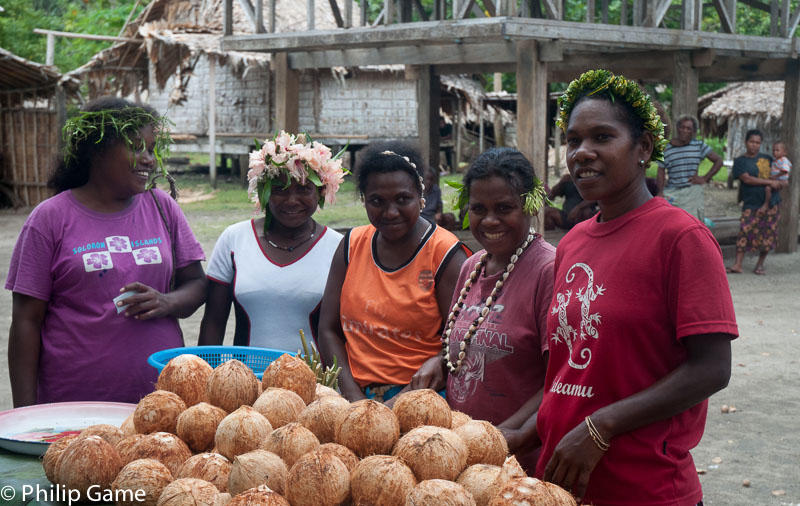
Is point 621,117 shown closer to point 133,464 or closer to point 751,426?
point 133,464

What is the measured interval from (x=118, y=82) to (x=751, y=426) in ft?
61.5

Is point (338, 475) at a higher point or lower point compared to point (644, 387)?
lower

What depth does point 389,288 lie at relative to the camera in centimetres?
312

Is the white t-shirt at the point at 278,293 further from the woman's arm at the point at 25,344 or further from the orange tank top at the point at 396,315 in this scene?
the woman's arm at the point at 25,344

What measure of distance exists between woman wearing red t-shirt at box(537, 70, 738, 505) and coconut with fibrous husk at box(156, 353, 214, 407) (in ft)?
3.56

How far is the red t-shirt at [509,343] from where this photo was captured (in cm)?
254

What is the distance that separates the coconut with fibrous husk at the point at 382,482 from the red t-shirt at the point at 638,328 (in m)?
0.54

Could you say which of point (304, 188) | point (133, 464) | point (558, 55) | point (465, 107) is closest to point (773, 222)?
point (558, 55)

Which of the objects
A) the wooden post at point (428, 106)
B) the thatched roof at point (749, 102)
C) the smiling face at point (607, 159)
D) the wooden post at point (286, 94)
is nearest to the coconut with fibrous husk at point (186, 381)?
the smiling face at point (607, 159)

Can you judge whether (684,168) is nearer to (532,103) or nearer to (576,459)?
(532,103)

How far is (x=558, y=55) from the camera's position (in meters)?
8.78

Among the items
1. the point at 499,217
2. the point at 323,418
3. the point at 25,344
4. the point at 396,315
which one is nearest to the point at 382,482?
the point at 323,418

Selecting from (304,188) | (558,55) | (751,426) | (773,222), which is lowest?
(751,426)

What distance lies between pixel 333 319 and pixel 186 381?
0.85 meters
